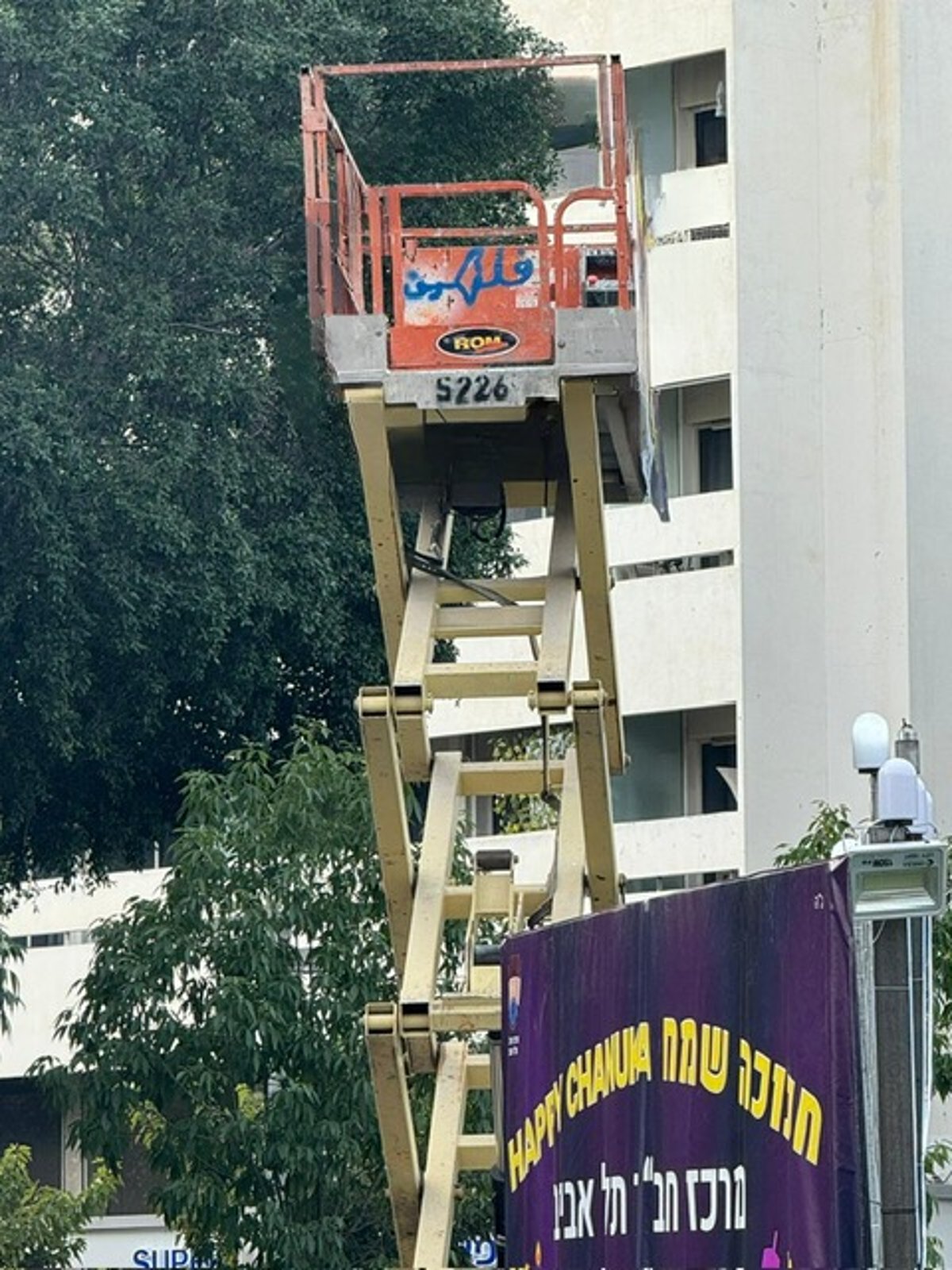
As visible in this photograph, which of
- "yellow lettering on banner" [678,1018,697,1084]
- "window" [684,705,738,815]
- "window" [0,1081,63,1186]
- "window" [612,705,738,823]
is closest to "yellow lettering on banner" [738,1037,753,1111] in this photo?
"yellow lettering on banner" [678,1018,697,1084]

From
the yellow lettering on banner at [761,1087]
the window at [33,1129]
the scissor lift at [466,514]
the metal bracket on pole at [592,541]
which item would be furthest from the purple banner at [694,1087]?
the window at [33,1129]

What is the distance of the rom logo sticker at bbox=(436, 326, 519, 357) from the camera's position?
17.2m

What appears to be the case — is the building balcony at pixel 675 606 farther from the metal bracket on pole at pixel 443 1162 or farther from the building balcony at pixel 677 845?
the metal bracket on pole at pixel 443 1162

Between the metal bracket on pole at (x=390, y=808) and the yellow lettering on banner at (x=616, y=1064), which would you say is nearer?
the yellow lettering on banner at (x=616, y=1064)

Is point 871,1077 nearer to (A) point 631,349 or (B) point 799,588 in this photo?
(A) point 631,349

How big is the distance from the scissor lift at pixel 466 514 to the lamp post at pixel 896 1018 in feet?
21.5

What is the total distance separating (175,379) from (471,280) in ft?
28.2

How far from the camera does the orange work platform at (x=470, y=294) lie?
673 inches

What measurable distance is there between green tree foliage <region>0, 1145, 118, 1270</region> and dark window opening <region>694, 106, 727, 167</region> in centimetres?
1517

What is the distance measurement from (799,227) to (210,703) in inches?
583

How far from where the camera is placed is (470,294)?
17.6 meters

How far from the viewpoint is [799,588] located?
38.9m

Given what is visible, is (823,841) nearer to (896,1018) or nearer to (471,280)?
(471,280)

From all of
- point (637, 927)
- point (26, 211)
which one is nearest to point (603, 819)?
point (637, 927)
